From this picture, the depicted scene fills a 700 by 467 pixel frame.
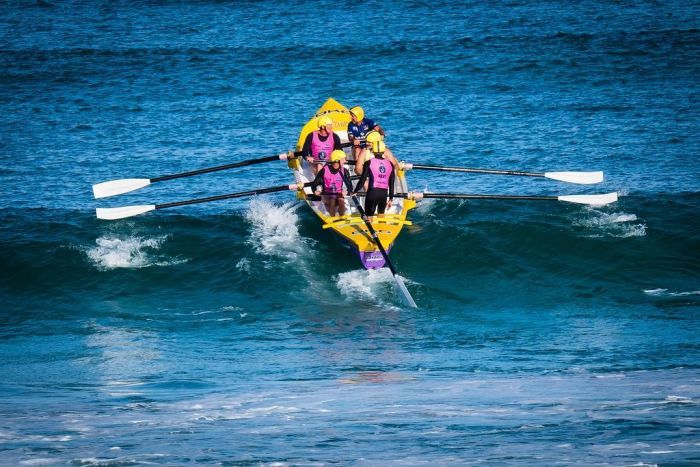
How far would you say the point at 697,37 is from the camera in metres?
37.3

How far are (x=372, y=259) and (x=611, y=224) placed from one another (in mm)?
6548

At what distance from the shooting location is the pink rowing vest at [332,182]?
20312 millimetres

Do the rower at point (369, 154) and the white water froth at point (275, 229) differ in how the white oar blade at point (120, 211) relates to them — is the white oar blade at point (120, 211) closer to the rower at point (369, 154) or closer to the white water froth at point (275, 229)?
the white water froth at point (275, 229)

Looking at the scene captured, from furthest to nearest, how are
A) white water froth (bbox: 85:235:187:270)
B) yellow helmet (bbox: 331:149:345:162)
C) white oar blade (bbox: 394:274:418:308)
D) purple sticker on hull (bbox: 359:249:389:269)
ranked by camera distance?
white water froth (bbox: 85:235:187:270) → yellow helmet (bbox: 331:149:345:162) → purple sticker on hull (bbox: 359:249:389:269) → white oar blade (bbox: 394:274:418:308)

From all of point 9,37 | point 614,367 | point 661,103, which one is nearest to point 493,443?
point 614,367

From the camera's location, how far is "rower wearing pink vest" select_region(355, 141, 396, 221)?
19.5 m

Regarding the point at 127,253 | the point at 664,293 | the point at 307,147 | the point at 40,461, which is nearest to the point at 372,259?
the point at 307,147

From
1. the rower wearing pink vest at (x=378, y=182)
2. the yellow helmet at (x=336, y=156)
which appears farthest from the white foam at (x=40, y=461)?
the yellow helmet at (x=336, y=156)

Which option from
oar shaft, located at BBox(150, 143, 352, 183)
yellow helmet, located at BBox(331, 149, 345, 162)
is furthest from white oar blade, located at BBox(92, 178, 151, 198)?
yellow helmet, located at BBox(331, 149, 345, 162)

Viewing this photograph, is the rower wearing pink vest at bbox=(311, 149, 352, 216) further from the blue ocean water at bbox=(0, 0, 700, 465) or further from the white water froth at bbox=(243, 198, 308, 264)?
the white water froth at bbox=(243, 198, 308, 264)

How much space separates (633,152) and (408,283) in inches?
425

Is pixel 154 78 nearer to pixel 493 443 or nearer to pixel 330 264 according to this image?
pixel 330 264

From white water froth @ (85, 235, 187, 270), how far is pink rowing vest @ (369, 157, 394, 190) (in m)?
4.82

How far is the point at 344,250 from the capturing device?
68.7ft
